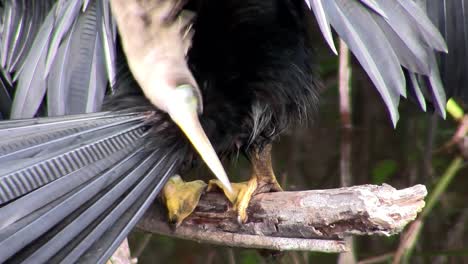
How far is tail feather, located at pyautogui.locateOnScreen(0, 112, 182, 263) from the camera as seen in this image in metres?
1.39

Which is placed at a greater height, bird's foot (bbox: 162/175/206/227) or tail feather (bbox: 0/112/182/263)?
tail feather (bbox: 0/112/182/263)

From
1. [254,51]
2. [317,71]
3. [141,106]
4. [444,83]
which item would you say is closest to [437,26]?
[444,83]

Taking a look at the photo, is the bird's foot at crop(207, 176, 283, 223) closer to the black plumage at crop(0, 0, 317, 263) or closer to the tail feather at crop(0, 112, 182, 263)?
the black plumage at crop(0, 0, 317, 263)

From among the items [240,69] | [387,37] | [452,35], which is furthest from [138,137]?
[452,35]

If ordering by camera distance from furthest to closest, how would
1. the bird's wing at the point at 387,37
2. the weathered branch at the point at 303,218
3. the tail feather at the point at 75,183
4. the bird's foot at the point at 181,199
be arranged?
the bird's foot at the point at 181,199
the bird's wing at the point at 387,37
the weathered branch at the point at 303,218
the tail feather at the point at 75,183

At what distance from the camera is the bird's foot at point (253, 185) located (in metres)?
1.75

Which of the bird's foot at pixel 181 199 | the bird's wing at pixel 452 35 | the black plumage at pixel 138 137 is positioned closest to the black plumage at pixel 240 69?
the black plumage at pixel 138 137

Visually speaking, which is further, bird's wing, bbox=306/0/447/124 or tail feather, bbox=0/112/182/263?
bird's wing, bbox=306/0/447/124

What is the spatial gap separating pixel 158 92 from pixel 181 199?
296 millimetres

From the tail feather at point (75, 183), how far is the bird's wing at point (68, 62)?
13 cm

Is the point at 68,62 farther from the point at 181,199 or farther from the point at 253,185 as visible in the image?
the point at 253,185

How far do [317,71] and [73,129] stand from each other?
0.61 metres

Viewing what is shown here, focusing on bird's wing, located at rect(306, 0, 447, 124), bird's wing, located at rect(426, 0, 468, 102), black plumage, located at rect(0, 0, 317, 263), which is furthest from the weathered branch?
bird's wing, located at rect(426, 0, 468, 102)

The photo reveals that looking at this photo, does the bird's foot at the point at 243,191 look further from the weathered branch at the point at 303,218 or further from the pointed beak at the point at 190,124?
the pointed beak at the point at 190,124
